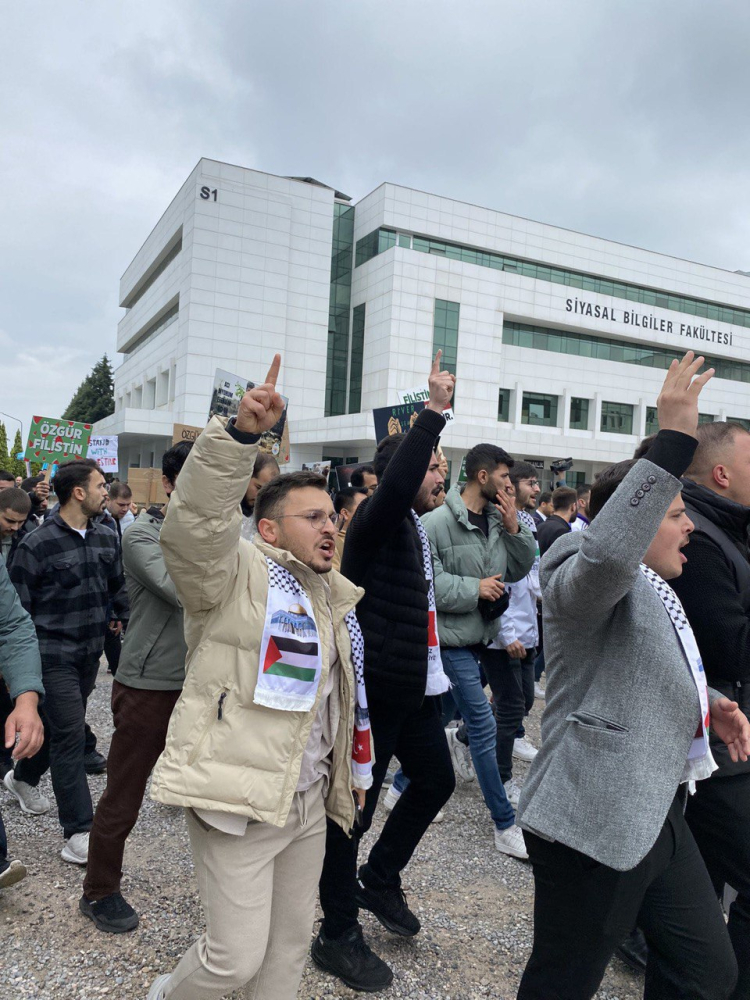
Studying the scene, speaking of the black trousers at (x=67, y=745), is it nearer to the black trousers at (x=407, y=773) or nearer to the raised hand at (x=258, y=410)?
the black trousers at (x=407, y=773)

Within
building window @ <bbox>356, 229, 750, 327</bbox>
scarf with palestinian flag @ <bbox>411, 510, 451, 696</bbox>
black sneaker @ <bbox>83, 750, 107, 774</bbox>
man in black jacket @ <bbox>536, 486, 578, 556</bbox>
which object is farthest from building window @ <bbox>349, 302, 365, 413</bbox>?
scarf with palestinian flag @ <bbox>411, 510, 451, 696</bbox>

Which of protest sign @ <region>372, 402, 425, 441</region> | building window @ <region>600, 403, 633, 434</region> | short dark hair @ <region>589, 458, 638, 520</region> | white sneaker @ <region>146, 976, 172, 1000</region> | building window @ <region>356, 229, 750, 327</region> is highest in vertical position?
building window @ <region>356, 229, 750, 327</region>

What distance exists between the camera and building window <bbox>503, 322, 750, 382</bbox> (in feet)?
149

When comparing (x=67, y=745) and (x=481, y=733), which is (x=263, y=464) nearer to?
(x=67, y=745)

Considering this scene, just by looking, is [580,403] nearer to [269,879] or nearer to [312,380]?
[312,380]

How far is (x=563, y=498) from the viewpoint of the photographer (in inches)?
287

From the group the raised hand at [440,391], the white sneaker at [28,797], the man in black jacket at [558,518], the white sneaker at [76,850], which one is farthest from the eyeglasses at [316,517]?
the man in black jacket at [558,518]

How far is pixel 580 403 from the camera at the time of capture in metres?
46.9

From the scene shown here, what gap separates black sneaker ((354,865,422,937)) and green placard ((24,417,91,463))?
12.7 metres

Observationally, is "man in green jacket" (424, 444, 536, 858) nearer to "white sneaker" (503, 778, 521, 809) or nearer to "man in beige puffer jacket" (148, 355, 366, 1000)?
"white sneaker" (503, 778, 521, 809)

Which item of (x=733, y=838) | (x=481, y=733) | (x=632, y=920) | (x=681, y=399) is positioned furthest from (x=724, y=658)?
(x=481, y=733)

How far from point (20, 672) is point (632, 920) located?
2338 millimetres

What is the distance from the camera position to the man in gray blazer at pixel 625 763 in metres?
1.78

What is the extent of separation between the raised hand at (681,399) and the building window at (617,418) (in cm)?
4762
